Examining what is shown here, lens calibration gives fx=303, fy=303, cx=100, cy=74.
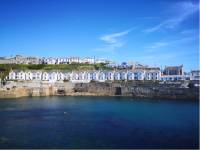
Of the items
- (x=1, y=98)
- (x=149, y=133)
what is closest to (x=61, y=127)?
(x=149, y=133)

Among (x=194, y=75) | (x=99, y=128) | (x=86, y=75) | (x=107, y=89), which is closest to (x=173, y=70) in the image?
(x=194, y=75)

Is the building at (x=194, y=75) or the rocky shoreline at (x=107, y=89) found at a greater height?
the building at (x=194, y=75)

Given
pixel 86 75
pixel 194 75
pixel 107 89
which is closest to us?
pixel 107 89

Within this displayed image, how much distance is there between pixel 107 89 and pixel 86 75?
1462 centimetres

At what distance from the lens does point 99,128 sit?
23.3 meters

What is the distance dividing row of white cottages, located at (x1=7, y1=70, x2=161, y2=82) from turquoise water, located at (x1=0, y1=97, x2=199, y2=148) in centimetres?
3161

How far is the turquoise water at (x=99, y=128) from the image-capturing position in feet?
62.1

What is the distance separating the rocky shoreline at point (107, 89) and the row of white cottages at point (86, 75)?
930 cm

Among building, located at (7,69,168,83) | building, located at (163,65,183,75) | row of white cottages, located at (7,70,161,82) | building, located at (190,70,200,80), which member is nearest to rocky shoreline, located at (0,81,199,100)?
building, located at (7,69,168,83)

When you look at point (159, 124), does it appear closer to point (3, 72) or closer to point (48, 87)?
point (48, 87)

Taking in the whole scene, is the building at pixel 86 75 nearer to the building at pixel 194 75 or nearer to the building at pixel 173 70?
the building at pixel 194 75

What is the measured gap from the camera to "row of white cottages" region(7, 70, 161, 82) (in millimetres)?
65188

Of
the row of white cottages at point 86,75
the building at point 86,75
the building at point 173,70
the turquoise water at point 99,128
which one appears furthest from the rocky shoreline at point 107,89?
the building at point 173,70

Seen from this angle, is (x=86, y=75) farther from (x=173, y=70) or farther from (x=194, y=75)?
(x=194, y=75)
